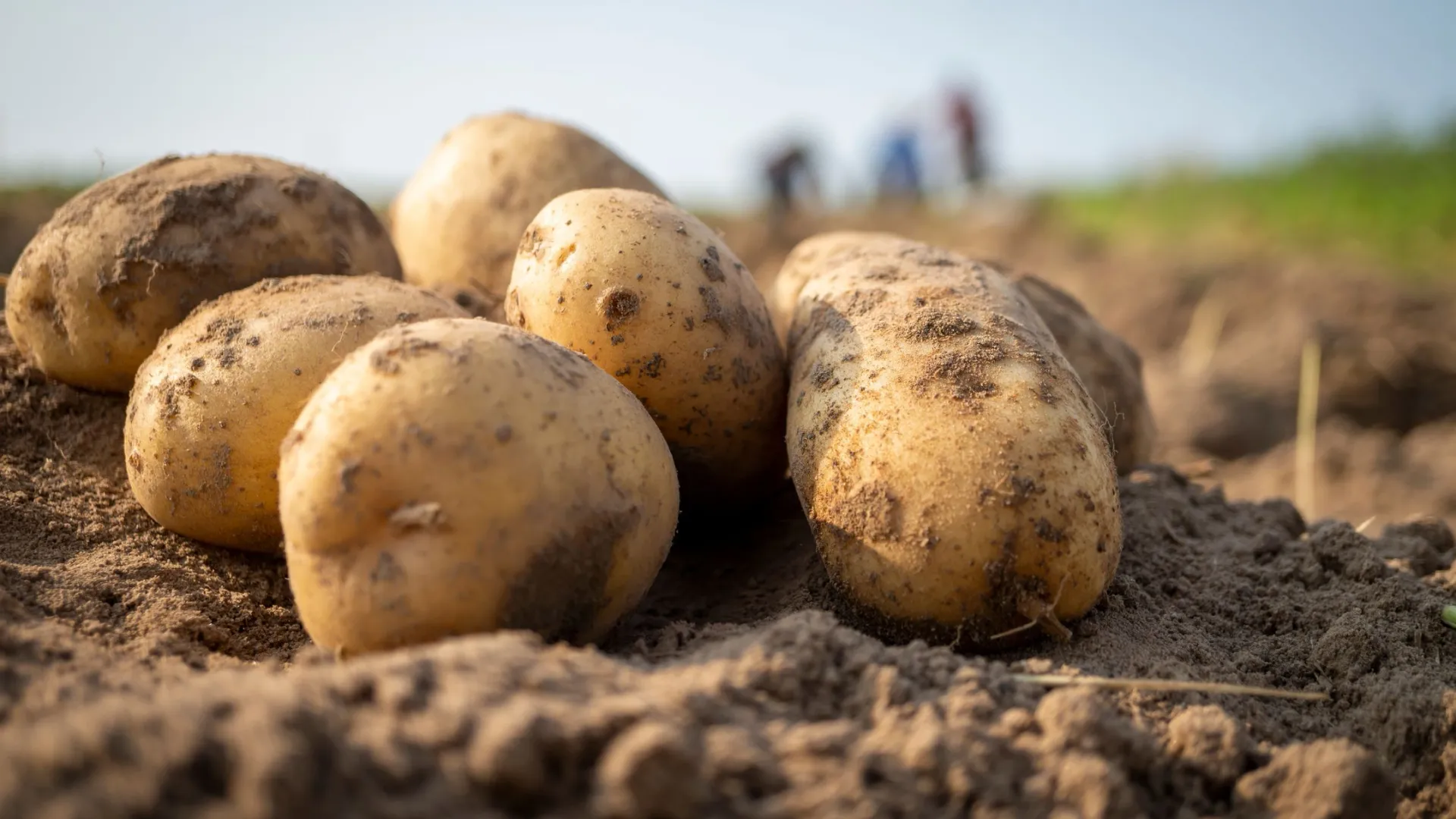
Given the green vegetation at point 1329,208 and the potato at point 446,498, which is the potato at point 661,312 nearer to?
the potato at point 446,498

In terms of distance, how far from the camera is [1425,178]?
9.85 meters

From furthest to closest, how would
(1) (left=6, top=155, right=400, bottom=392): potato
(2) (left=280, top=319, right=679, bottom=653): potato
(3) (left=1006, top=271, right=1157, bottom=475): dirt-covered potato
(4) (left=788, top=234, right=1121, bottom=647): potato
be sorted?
(3) (left=1006, top=271, right=1157, bottom=475): dirt-covered potato, (1) (left=6, top=155, right=400, bottom=392): potato, (4) (left=788, top=234, right=1121, bottom=647): potato, (2) (left=280, top=319, right=679, bottom=653): potato

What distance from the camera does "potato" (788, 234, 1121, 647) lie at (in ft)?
6.08

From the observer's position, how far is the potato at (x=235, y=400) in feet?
6.48

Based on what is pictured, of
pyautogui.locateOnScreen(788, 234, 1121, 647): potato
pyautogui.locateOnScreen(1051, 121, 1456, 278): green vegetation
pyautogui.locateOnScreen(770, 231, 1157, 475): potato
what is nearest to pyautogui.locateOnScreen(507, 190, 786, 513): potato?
pyautogui.locateOnScreen(788, 234, 1121, 647): potato

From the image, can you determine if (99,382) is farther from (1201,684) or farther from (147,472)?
(1201,684)

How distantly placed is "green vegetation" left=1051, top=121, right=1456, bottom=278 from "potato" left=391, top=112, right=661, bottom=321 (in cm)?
869

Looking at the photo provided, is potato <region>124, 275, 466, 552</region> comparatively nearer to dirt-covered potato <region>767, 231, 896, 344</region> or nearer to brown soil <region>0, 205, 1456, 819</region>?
brown soil <region>0, 205, 1456, 819</region>

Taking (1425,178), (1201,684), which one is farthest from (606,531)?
(1425,178)

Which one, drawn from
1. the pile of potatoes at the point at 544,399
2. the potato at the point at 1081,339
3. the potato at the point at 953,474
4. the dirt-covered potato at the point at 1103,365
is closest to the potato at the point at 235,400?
the pile of potatoes at the point at 544,399

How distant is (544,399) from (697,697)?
0.61 meters

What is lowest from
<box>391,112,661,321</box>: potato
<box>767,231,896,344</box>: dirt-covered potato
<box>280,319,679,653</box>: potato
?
<box>280,319,679,653</box>: potato

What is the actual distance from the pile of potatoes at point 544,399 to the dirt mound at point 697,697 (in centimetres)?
17

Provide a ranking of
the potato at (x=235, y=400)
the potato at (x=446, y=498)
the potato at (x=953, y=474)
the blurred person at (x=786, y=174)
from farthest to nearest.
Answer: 1. the blurred person at (x=786, y=174)
2. the potato at (x=235, y=400)
3. the potato at (x=953, y=474)
4. the potato at (x=446, y=498)
